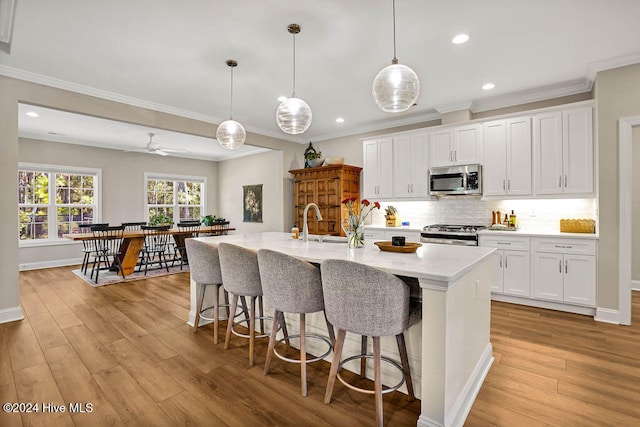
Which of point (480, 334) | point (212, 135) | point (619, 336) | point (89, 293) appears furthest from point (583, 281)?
point (89, 293)

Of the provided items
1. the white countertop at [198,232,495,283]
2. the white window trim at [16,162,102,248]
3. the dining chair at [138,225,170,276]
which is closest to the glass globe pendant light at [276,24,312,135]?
the white countertop at [198,232,495,283]

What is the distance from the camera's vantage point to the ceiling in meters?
2.49

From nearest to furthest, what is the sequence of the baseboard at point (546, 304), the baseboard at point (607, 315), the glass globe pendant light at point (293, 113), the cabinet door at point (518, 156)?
the glass globe pendant light at point (293, 113) → the baseboard at point (607, 315) → the baseboard at point (546, 304) → the cabinet door at point (518, 156)

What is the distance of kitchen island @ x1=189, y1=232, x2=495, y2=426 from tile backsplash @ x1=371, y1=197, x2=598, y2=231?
2.52 meters

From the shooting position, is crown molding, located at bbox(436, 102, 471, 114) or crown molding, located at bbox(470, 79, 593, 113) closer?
crown molding, located at bbox(470, 79, 593, 113)

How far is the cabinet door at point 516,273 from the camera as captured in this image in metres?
3.94

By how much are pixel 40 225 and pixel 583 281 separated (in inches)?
373

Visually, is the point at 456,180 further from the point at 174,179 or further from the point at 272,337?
the point at 174,179

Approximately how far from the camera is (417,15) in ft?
8.38

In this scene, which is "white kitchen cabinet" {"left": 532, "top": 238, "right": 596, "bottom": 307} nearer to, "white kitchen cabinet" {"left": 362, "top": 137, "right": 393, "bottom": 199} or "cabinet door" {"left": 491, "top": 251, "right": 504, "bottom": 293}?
"cabinet door" {"left": 491, "top": 251, "right": 504, "bottom": 293}

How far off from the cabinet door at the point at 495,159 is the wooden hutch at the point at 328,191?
88.5 inches

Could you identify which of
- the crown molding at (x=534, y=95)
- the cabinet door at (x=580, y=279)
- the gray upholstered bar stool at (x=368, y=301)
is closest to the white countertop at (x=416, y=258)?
the gray upholstered bar stool at (x=368, y=301)

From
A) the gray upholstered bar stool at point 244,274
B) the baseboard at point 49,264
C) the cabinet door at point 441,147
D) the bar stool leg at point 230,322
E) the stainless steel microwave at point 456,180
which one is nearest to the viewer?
the gray upholstered bar stool at point 244,274

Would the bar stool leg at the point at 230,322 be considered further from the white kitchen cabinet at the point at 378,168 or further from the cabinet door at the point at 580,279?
the cabinet door at the point at 580,279
